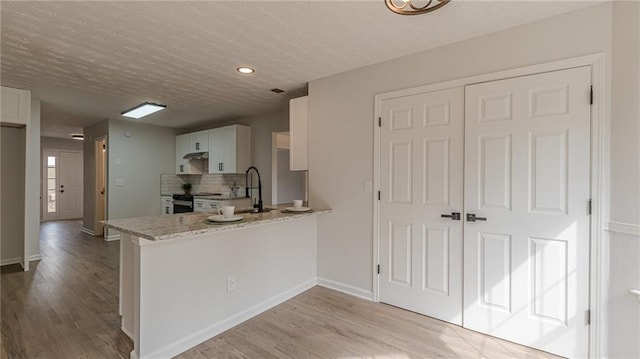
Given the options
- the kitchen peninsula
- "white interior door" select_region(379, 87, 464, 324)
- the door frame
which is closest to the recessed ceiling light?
"white interior door" select_region(379, 87, 464, 324)

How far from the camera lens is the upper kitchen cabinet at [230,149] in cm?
525

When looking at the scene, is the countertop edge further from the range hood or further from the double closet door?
the range hood

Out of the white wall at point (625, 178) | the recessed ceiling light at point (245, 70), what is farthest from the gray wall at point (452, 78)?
the recessed ceiling light at point (245, 70)

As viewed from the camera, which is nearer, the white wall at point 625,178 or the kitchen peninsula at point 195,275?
the white wall at point 625,178

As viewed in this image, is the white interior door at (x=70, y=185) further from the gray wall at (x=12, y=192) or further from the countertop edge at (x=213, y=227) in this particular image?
the countertop edge at (x=213, y=227)

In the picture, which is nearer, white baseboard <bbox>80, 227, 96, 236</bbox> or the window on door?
white baseboard <bbox>80, 227, 96, 236</bbox>

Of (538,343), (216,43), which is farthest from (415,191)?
(216,43)

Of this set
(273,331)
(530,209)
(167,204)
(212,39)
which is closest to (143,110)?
(167,204)

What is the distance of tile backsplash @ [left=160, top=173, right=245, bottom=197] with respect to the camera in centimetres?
580

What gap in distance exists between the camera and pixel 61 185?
8562 millimetres

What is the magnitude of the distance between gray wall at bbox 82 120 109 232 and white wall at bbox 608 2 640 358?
24.6ft

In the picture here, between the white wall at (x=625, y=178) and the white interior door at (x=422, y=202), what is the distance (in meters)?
0.91

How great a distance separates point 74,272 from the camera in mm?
3756

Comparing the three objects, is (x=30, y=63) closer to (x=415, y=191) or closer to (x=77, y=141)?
(x=415, y=191)
